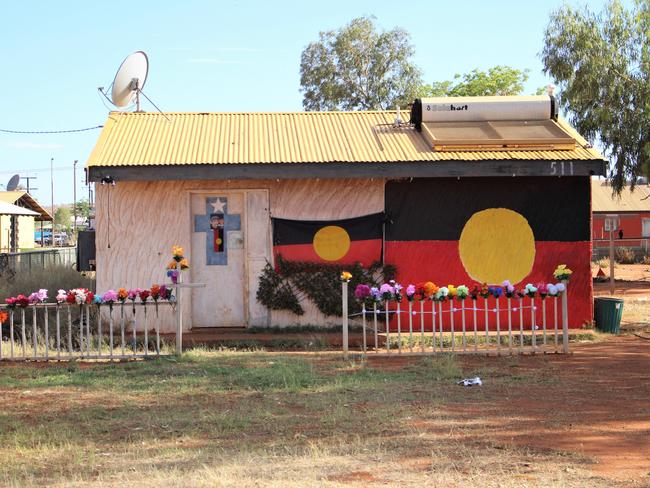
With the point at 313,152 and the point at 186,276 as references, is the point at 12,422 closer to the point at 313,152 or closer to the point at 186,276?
the point at 186,276

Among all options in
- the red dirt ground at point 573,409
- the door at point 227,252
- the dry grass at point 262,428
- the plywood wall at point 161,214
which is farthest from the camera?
the door at point 227,252

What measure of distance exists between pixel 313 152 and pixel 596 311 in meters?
5.44

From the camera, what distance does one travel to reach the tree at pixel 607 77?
20734mm

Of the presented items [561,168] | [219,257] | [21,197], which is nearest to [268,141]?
[219,257]

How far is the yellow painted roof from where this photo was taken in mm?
13109

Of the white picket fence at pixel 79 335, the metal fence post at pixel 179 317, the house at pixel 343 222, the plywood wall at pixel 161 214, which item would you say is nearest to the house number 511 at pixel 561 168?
the house at pixel 343 222

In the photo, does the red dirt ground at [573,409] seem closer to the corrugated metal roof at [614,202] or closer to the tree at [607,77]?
the tree at [607,77]

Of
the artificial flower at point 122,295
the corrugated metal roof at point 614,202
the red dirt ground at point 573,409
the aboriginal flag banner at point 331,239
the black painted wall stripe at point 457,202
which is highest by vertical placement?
the corrugated metal roof at point 614,202

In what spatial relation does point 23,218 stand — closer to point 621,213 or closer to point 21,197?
point 21,197

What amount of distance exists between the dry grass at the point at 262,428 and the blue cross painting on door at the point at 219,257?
2326mm

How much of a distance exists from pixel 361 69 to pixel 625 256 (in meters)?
15.1

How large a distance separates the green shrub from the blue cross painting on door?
2950 cm

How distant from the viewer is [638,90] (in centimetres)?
2000

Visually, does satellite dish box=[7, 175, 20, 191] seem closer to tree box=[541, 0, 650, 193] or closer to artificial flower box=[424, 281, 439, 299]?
tree box=[541, 0, 650, 193]
